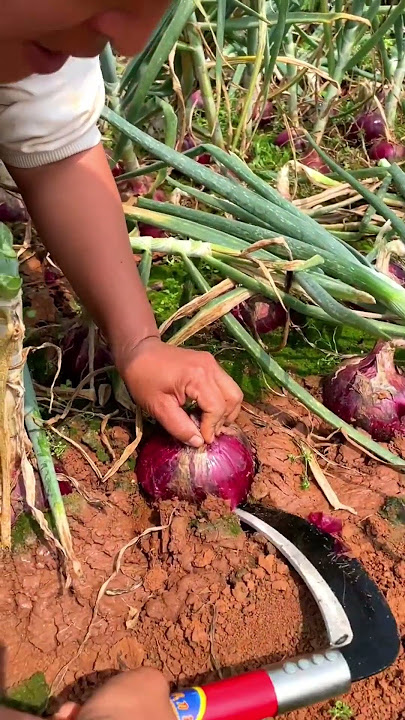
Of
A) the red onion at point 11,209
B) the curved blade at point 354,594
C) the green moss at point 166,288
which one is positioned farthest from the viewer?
the red onion at point 11,209

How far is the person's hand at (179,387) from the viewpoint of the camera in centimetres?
107

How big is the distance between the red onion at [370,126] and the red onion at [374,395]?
1197mm

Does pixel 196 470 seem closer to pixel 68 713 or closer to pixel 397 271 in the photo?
pixel 68 713

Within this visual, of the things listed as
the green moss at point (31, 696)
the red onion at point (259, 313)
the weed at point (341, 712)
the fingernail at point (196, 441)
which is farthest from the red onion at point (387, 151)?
the green moss at point (31, 696)

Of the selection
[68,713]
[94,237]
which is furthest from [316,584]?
[94,237]

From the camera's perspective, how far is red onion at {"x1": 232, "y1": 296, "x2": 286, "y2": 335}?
4.81 feet

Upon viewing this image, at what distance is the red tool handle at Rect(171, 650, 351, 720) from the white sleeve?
2.46ft

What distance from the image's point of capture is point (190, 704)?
2.58 feet

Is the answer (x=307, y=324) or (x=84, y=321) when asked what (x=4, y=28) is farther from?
(x=307, y=324)

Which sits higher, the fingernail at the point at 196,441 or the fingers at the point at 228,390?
the fingers at the point at 228,390

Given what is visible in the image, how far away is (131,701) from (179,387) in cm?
48

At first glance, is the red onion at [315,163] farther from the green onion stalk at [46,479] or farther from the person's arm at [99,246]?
the green onion stalk at [46,479]

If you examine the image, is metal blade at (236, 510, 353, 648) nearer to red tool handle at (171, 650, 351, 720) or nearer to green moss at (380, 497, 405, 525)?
red tool handle at (171, 650, 351, 720)

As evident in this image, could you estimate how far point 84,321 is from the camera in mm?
1375
